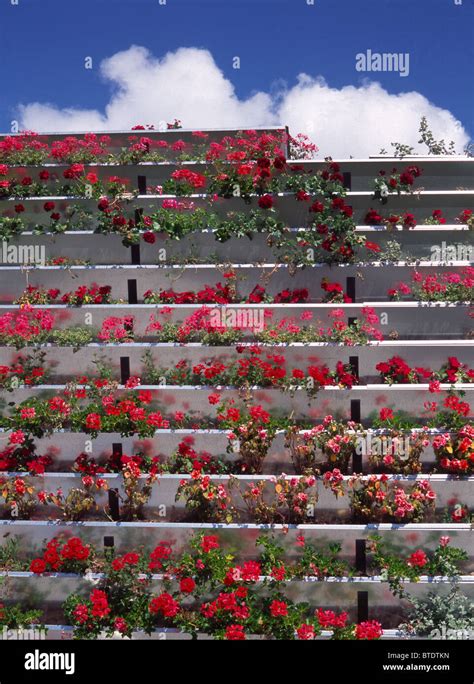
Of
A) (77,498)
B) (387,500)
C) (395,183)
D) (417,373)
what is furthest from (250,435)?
(395,183)

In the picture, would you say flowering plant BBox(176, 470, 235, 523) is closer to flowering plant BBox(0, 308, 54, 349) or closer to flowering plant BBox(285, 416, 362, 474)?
flowering plant BBox(285, 416, 362, 474)

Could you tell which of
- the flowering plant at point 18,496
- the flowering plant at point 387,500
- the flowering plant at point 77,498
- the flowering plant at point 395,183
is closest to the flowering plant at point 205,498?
the flowering plant at point 77,498

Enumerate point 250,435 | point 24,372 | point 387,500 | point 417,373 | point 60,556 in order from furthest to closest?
point 24,372 → point 417,373 → point 250,435 → point 387,500 → point 60,556

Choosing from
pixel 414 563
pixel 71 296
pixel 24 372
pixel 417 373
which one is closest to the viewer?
pixel 414 563

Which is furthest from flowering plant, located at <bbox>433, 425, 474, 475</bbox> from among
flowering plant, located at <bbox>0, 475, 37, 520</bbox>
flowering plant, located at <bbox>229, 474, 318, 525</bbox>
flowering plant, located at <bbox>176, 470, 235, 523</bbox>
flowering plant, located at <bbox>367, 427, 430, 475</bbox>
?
flowering plant, located at <bbox>0, 475, 37, 520</bbox>

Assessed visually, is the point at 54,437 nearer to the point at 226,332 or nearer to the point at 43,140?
the point at 226,332

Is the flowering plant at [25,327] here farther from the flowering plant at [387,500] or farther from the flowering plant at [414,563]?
the flowering plant at [414,563]

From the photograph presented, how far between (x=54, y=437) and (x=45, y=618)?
1671 mm

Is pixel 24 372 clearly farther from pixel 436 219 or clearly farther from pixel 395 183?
pixel 436 219

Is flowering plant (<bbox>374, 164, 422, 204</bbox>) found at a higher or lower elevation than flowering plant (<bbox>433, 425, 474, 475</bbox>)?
higher

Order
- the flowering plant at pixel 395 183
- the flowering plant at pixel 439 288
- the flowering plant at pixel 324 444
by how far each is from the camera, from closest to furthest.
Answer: the flowering plant at pixel 324 444 < the flowering plant at pixel 439 288 < the flowering plant at pixel 395 183

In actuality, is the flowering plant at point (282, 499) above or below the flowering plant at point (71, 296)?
below

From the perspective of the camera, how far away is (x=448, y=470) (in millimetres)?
5820
